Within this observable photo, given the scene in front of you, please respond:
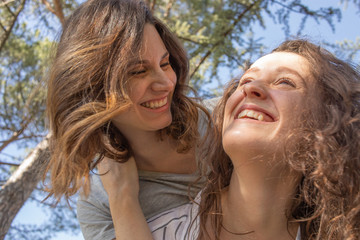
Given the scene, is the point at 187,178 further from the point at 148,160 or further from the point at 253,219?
the point at 253,219

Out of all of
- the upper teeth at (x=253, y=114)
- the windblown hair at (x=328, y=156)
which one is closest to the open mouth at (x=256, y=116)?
the upper teeth at (x=253, y=114)

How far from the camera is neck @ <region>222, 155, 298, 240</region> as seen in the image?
72.2 inches

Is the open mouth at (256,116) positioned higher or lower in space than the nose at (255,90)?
lower

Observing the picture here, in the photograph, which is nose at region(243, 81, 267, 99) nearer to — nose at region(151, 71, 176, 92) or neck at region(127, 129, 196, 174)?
nose at region(151, 71, 176, 92)

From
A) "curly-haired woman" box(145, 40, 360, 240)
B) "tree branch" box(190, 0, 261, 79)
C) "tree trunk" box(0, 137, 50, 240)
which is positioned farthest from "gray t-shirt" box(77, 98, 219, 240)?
"tree branch" box(190, 0, 261, 79)

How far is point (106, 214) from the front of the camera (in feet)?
7.99

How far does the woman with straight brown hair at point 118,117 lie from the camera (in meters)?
2.14

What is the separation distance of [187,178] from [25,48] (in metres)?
5.80

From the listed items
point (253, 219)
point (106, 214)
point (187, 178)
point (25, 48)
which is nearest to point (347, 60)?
point (253, 219)

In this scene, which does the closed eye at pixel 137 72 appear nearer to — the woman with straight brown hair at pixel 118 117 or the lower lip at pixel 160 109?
the woman with straight brown hair at pixel 118 117

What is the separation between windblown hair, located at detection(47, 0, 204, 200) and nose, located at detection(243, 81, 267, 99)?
0.60 metres

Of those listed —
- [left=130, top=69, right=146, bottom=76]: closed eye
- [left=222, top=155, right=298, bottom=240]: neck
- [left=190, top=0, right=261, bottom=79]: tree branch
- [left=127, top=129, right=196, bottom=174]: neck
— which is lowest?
[left=222, top=155, right=298, bottom=240]: neck

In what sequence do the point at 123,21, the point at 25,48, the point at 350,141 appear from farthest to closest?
the point at 25,48
the point at 123,21
the point at 350,141

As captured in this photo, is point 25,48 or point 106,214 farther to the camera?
point 25,48
